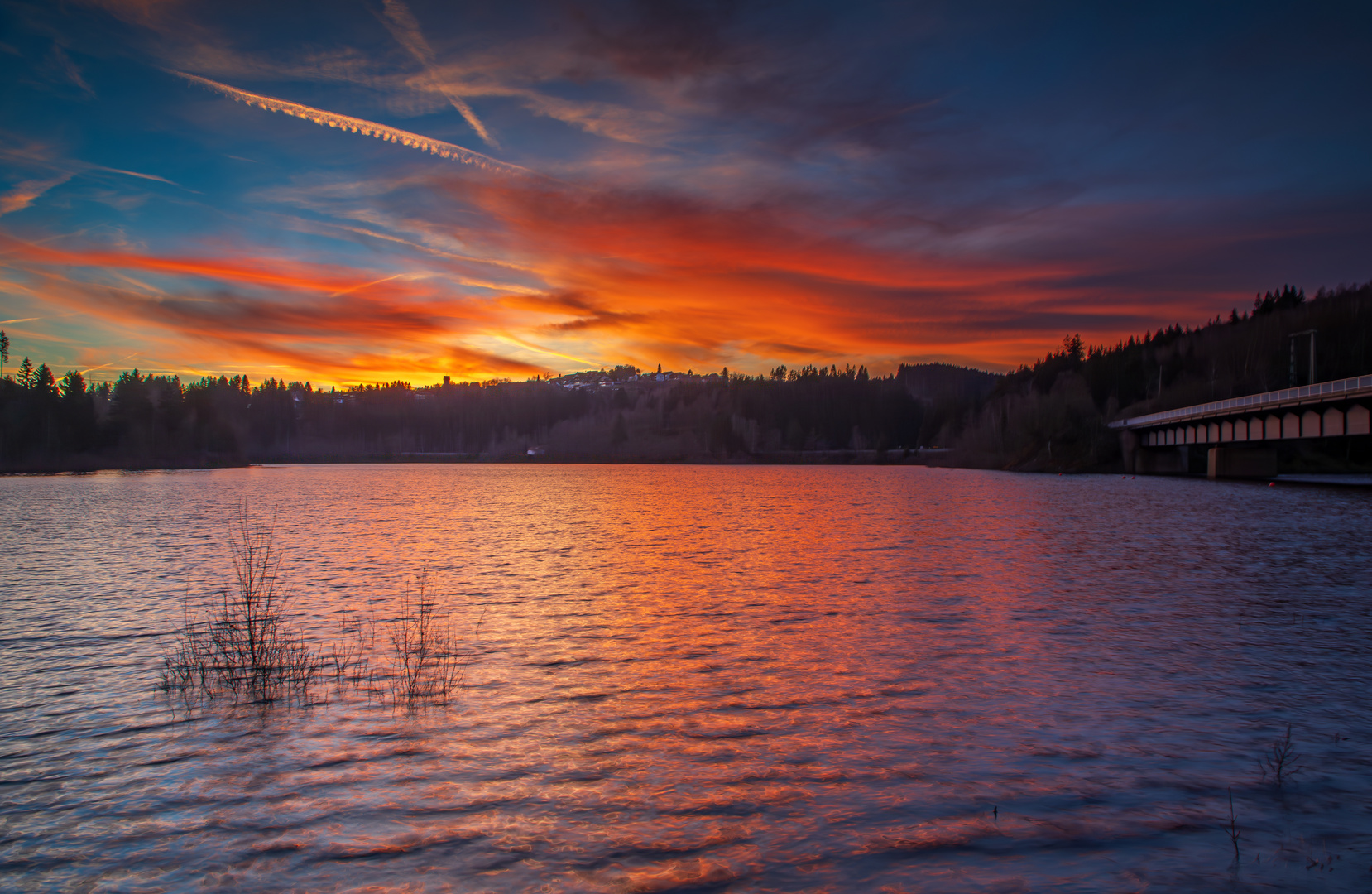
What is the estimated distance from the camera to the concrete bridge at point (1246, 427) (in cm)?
7788

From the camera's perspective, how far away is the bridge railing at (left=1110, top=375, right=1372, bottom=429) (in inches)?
2896

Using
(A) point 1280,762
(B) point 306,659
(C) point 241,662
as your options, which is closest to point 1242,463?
(A) point 1280,762

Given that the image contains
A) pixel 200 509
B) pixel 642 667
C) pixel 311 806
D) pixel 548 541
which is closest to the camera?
pixel 311 806

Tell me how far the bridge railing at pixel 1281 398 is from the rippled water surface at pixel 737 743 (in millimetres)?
63094

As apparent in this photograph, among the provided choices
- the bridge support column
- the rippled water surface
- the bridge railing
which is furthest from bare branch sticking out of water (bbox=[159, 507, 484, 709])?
the bridge support column

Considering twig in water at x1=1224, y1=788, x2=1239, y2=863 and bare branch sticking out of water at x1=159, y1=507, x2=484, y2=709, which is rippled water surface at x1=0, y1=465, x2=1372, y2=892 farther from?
bare branch sticking out of water at x1=159, y1=507, x2=484, y2=709

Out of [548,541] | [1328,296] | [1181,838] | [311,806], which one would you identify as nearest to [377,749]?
[311,806]

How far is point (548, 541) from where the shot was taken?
4025cm

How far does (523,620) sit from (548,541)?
20.1m

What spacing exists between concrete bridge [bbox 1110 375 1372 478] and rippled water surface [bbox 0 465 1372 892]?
67.3 metres

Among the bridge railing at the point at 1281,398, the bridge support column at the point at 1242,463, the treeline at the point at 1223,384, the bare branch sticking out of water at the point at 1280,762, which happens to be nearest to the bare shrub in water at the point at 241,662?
the bare branch sticking out of water at the point at 1280,762

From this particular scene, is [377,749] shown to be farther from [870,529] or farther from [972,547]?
[870,529]

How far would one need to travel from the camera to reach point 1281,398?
280 ft

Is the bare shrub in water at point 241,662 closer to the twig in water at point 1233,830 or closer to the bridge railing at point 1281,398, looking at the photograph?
the twig in water at point 1233,830
